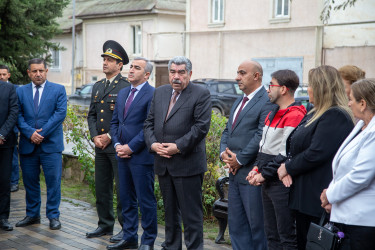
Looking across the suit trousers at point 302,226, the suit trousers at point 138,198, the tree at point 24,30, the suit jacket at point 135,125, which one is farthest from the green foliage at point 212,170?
the tree at point 24,30

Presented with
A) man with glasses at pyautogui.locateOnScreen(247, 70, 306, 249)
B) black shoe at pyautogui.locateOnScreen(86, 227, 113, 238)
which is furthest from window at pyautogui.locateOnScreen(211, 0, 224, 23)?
man with glasses at pyautogui.locateOnScreen(247, 70, 306, 249)

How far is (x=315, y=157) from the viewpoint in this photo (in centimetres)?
411

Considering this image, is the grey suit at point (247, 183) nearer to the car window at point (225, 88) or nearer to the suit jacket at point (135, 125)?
the suit jacket at point (135, 125)

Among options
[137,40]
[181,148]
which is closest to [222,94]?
[137,40]

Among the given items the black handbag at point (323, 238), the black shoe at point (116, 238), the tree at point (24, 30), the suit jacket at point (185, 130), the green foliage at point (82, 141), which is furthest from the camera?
the tree at point (24, 30)

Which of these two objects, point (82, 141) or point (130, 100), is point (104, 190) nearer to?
point (130, 100)

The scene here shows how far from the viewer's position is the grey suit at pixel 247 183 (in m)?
4.99

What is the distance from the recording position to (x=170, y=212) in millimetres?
5582

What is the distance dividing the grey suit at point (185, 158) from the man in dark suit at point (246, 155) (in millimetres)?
307

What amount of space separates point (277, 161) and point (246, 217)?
903 millimetres

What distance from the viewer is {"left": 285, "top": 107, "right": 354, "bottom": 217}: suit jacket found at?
4.10m

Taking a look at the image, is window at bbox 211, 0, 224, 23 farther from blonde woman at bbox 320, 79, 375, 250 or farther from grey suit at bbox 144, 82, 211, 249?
blonde woman at bbox 320, 79, 375, 250

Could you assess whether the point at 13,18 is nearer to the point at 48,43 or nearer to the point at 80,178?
the point at 48,43

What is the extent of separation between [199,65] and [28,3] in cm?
1910
